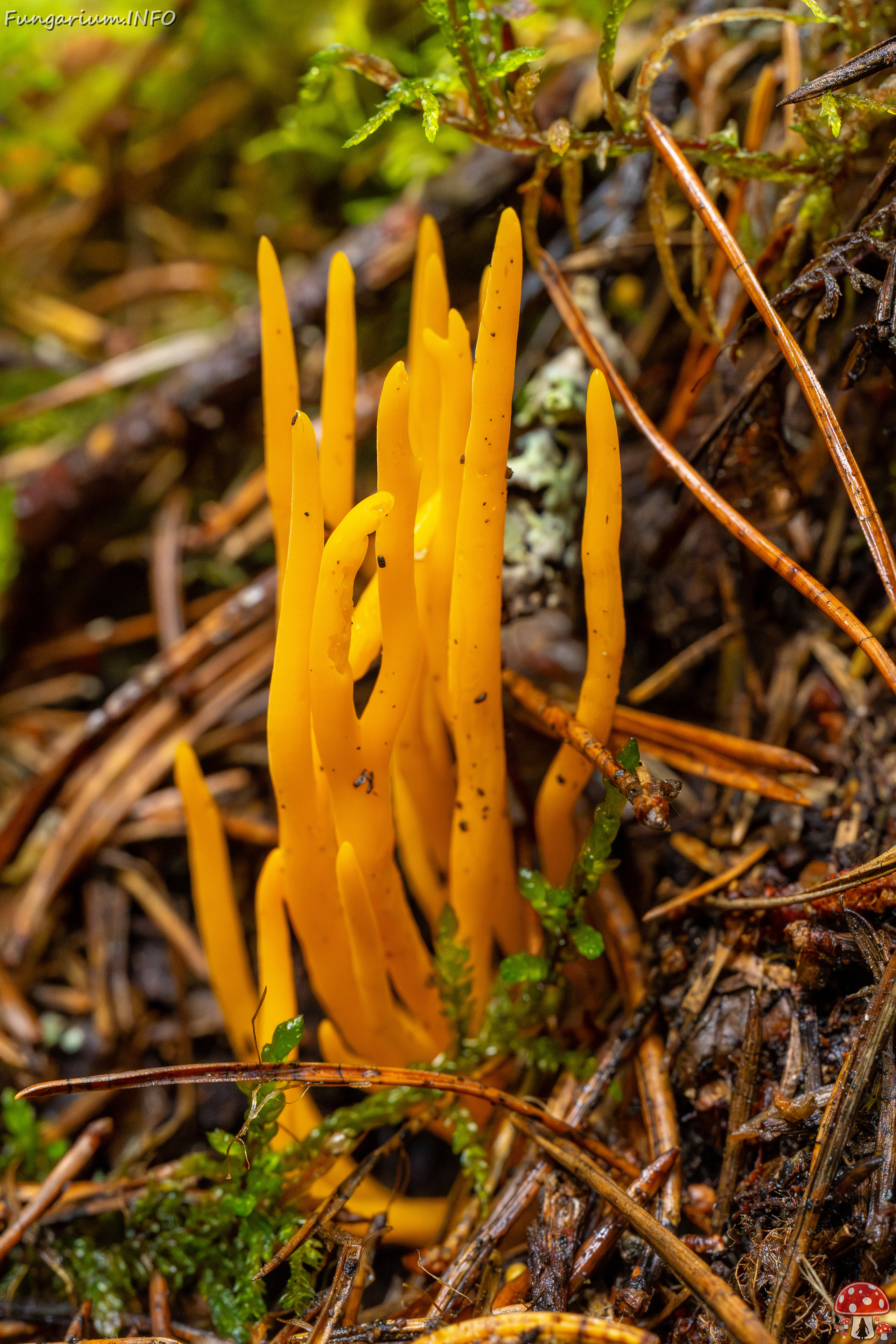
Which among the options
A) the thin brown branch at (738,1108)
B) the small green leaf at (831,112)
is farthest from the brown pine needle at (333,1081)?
the small green leaf at (831,112)

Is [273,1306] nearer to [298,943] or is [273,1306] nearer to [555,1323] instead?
[555,1323]

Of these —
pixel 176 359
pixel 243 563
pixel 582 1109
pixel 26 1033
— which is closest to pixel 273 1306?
pixel 582 1109

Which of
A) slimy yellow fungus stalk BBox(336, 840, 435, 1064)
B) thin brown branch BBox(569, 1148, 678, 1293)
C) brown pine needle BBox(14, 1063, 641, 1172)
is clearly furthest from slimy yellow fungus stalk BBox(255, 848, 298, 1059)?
thin brown branch BBox(569, 1148, 678, 1293)

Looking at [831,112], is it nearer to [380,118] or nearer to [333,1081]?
[380,118]

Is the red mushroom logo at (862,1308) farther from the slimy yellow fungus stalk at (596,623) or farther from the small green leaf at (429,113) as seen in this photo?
the small green leaf at (429,113)

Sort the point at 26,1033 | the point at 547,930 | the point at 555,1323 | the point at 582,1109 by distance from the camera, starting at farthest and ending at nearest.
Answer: the point at 26,1033, the point at 547,930, the point at 582,1109, the point at 555,1323

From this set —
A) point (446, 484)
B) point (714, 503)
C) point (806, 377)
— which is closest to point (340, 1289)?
point (446, 484)
